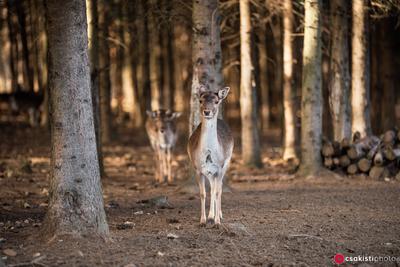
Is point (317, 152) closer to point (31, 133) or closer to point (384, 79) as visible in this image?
point (384, 79)

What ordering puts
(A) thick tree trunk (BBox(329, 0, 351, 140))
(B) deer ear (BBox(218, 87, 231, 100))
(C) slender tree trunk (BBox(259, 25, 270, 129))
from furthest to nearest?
(C) slender tree trunk (BBox(259, 25, 270, 129))
(A) thick tree trunk (BBox(329, 0, 351, 140))
(B) deer ear (BBox(218, 87, 231, 100))

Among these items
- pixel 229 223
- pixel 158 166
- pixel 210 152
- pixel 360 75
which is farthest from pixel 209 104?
pixel 360 75

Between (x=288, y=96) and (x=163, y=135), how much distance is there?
4425mm

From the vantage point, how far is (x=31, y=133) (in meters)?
27.0

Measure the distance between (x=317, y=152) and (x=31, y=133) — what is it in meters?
15.1

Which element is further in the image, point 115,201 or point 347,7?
point 347,7

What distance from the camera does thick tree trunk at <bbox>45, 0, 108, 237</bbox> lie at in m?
8.23

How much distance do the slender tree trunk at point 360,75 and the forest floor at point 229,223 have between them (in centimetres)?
262

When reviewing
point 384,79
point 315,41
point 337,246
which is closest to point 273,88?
point 384,79

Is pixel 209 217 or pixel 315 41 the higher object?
pixel 315 41

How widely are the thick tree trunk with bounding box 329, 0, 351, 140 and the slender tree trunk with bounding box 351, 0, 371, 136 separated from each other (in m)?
0.44

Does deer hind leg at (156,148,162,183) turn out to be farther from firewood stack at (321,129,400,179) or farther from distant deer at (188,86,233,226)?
distant deer at (188,86,233,226)

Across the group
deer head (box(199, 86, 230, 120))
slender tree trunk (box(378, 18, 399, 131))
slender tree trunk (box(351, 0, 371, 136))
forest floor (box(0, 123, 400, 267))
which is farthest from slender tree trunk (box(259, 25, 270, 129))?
deer head (box(199, 86, 230, 120))

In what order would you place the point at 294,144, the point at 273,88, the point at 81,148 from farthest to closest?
the point at 273,88 < the point at 294,144 < the point at 81,148
